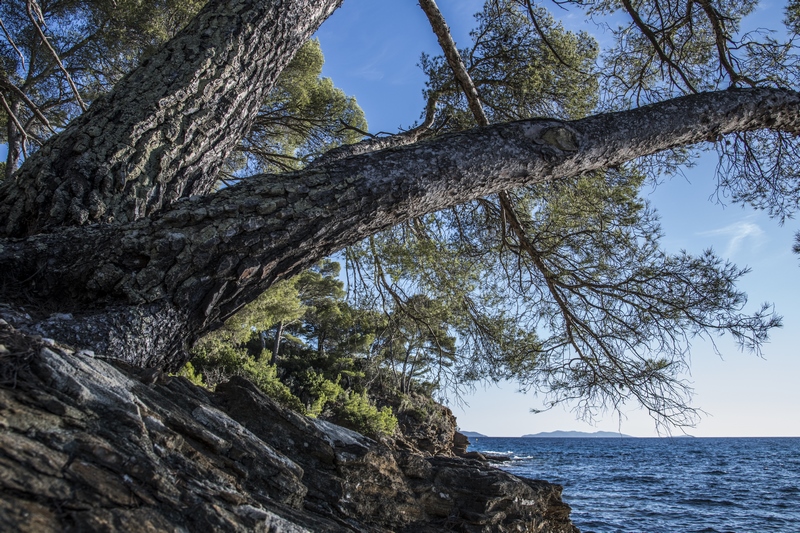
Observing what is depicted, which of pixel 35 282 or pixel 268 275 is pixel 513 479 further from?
pixel 35 282

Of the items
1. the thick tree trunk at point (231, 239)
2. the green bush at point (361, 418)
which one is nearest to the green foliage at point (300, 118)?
the thick tree trunk at point (231, 239)

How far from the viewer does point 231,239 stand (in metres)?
2.05

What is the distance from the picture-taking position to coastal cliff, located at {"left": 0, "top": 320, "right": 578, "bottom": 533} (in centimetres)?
106

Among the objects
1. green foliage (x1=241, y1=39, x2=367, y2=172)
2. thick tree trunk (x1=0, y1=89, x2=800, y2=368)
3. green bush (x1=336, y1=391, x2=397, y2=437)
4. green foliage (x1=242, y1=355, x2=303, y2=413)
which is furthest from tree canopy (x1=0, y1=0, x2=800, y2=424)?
green bush (x1=336, y1=391, x2=397, y2=437)

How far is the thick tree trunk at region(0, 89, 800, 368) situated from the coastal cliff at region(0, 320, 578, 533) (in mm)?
251

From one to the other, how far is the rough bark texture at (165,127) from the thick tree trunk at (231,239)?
334mm

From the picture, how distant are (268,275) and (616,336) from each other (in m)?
3.46

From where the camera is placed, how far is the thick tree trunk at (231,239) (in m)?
2.00

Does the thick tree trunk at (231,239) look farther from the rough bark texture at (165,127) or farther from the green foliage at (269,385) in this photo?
the green foliage at (269,385)

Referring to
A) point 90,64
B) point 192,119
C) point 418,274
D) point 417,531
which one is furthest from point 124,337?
point 90,64

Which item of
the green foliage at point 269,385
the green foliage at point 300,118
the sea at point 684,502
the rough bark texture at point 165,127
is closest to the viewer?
the rough bark texture at point 165,127

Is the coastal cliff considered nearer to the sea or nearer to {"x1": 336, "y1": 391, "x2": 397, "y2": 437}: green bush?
the sea

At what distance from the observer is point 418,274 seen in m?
5.47

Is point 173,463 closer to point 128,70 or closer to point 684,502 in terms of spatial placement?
point 128,70
